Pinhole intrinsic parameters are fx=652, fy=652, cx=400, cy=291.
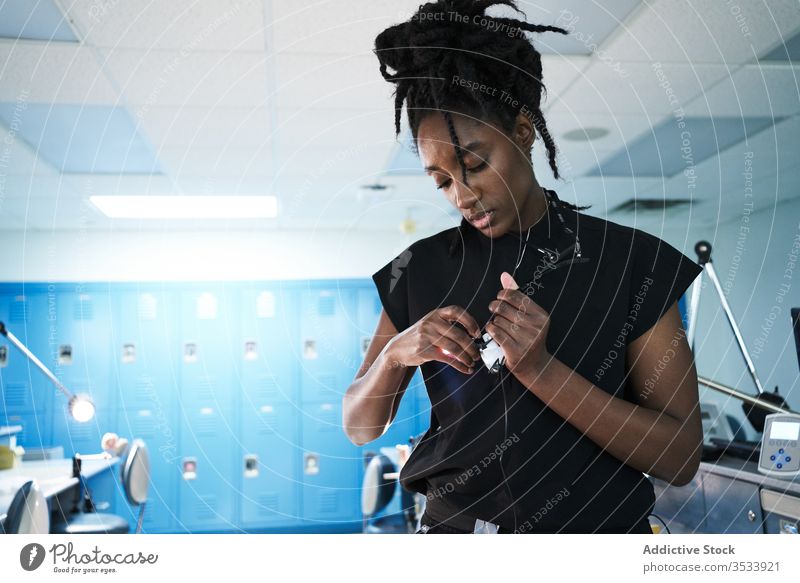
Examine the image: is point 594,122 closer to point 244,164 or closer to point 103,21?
point 244,164

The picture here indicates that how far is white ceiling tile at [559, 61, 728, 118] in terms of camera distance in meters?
2.66

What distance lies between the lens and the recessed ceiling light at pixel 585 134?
10.9 feet

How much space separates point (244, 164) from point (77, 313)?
8.21 ft

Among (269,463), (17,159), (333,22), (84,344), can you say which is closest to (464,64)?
(333,22)

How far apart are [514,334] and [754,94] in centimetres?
282

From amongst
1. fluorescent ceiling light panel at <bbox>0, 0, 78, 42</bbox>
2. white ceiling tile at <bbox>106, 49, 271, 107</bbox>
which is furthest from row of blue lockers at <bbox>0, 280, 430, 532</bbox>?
fluorescent ceiling light panel at <bbox>0, 0, 78, 42</bbox>

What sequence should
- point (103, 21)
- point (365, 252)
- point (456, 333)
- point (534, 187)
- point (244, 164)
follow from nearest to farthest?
1. point (456, 333)
2. point (534, 187)
3. point (103, 21)
4. point (244, 164)
5. point (365, 252)

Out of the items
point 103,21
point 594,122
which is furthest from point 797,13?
point 103,21

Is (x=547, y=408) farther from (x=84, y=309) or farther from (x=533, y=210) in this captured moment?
(x=84, y=309)

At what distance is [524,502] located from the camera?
2.67ft

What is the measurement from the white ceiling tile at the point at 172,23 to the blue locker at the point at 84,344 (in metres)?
3.46

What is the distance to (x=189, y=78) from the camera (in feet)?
8.46

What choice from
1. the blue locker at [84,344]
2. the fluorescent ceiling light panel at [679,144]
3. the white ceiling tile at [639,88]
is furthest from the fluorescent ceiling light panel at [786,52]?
Answer: the blue locker at [84,344]
